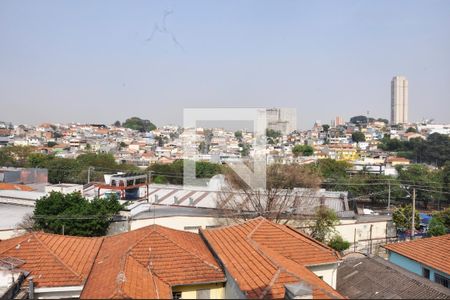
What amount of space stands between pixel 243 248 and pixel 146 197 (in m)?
14.0

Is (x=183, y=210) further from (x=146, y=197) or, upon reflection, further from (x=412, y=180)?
(x=412, y=180)

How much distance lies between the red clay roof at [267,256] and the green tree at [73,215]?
6.07m

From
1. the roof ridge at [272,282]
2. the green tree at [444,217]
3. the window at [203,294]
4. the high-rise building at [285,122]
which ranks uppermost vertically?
the high-rise building at [285,122]

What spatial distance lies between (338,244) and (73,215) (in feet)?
29.8

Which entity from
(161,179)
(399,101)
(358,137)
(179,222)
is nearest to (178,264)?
(179,222)

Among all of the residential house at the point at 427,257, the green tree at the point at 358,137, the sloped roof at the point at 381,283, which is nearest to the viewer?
the sloped roof at the point at 381,283

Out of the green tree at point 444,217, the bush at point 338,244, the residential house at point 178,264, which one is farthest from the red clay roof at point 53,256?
the green tree at point 444,217

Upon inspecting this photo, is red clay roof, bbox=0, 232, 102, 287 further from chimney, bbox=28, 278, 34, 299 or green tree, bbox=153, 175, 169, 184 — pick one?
green tree, bbox=153, 175, 169, 184

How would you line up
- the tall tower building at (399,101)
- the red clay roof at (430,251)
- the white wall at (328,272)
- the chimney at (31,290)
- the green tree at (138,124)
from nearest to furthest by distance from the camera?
the chimney at (31,290) → the white wall at (328,272) → the red clay roof at (430,251) → the green tree at (138,124) → the tall tower building at (399,101)

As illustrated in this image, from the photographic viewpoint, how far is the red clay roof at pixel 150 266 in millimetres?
5949

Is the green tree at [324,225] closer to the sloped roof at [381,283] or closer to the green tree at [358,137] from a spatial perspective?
the sloped roof at [381,283]

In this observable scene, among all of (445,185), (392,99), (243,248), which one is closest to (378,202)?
(445,185)

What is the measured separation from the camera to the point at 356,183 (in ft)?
103

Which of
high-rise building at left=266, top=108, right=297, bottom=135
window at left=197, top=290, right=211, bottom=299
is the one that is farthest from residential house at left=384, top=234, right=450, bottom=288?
high-rise building at left=266, top=108, right=297, bottom=135
